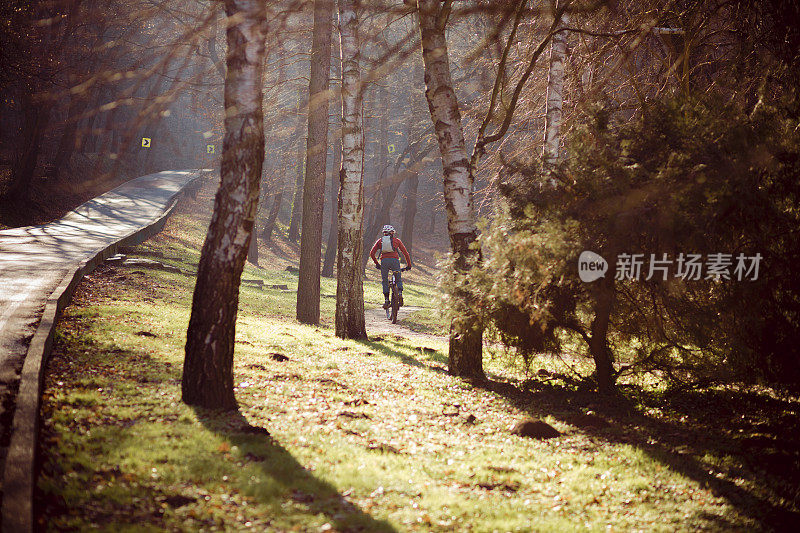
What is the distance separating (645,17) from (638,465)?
6.56 metres

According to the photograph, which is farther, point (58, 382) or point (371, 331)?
point (371, 331)

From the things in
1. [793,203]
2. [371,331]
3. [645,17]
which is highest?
[645,17]

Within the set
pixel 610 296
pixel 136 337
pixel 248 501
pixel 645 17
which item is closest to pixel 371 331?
pixel 136 337

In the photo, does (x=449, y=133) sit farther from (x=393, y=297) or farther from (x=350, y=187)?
(x=393, y=297)

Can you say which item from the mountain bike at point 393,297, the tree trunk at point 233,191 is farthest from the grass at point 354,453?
the mountain bike at point 393,297

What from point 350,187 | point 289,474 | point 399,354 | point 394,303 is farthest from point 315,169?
point 289,474

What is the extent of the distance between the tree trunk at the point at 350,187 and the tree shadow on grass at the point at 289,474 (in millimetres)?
5768

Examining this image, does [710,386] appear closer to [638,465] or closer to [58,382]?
[638,465]

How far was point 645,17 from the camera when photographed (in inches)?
338

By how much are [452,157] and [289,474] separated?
5137 millimetres

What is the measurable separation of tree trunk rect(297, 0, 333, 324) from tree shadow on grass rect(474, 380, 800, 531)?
663 centimetres

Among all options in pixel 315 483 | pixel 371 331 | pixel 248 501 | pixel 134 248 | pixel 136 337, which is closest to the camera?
pixel 248 501

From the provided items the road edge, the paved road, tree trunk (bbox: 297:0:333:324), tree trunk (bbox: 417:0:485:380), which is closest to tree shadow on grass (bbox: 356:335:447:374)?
tree trunk (bbox: 417:0:485:380)

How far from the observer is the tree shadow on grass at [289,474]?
3822 mm
